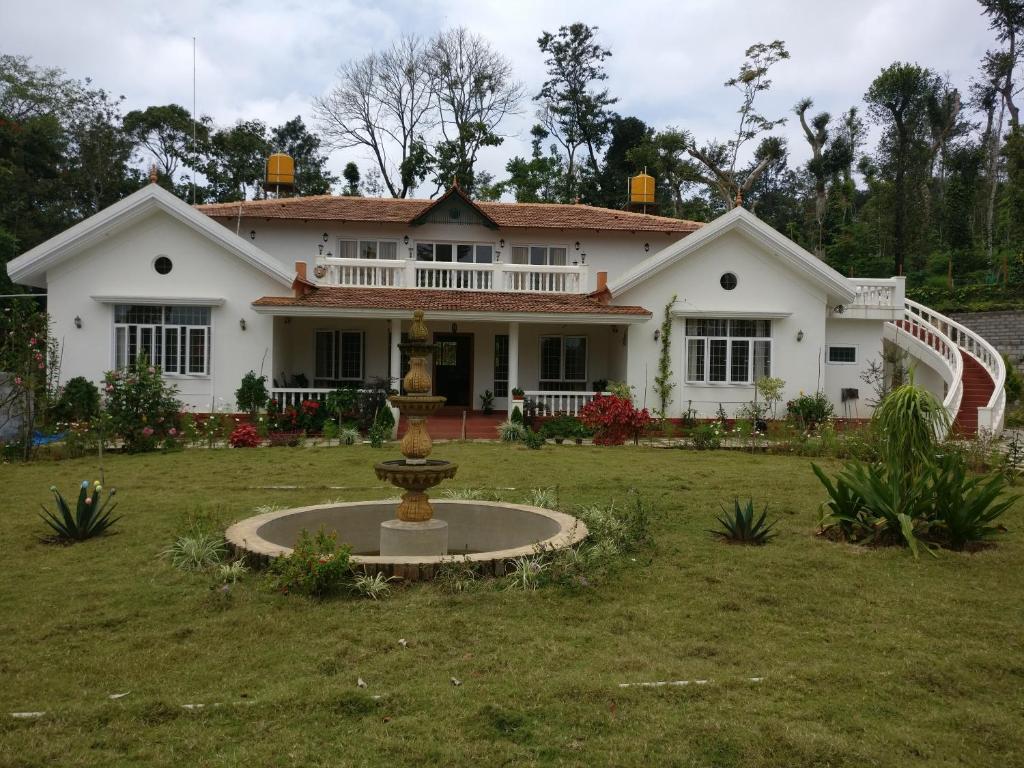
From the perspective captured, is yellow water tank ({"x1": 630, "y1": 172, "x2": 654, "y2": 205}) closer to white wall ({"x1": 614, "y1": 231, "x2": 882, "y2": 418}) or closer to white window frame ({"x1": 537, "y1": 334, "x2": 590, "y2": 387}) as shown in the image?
white window frame ({"x1": 537, "y1": 334, "x2": 590, "y2": 387})

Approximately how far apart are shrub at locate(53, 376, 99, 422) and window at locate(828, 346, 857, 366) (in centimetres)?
1945

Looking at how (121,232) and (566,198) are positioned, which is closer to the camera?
(121,232)

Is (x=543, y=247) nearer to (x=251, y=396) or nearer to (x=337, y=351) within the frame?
(x=337, y=351)

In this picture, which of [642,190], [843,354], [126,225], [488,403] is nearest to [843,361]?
[843,354]

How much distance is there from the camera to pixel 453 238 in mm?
25422

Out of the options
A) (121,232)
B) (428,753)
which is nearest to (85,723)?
(428,753)

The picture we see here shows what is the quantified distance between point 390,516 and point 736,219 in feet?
49.4

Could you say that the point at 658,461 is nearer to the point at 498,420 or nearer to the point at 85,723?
the point at 498,420

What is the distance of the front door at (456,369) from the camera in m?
24.1

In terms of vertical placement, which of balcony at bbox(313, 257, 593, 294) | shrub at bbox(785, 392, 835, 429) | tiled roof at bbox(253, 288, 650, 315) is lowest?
shrub at bbox(785, 392, 835, 429)

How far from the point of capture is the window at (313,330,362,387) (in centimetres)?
2414

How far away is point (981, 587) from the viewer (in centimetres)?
718

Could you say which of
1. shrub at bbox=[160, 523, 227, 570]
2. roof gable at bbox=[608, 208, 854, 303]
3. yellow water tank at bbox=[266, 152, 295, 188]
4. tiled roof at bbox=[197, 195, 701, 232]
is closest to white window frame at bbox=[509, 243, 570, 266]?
tiled roof at bbox=[197, 195, 701, 232]

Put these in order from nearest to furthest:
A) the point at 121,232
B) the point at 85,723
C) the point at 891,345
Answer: the point at 85,723 < the point at 121,232 < the point at 891,345
